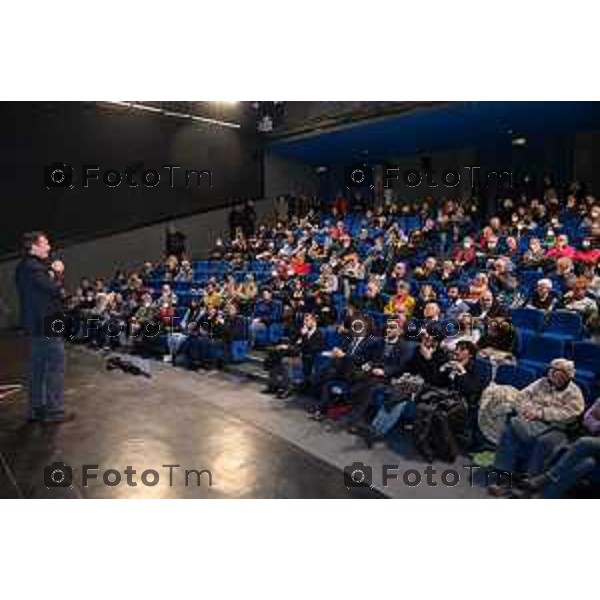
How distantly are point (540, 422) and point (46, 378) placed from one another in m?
3.95

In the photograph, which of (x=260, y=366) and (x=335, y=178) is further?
(x=335, y=178)

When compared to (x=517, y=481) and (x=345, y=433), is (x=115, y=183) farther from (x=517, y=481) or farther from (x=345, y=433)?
(x=517, y=481)

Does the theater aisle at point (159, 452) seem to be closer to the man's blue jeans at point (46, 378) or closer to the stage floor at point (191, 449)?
the stage floor at point (191, 449)

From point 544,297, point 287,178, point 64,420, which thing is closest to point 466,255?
point 544,297

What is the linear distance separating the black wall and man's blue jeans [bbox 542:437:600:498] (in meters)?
12.4

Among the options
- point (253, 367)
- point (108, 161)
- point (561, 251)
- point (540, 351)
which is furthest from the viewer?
point (108, 161)

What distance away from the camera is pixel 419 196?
57.7ft

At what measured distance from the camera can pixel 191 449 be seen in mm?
5820

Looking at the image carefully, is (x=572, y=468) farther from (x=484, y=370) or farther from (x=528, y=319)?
(x=528, y=319)

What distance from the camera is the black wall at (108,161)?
14281mm

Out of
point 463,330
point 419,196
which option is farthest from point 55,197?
point 463,330

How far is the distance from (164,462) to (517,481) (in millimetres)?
2591

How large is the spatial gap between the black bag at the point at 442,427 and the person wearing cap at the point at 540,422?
529 millimetres

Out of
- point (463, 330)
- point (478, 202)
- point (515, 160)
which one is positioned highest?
point (515, 160)
